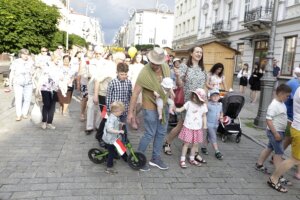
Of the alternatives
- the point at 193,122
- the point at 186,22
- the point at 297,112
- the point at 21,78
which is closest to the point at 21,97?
the point at 21,78

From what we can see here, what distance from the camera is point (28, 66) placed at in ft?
26.0

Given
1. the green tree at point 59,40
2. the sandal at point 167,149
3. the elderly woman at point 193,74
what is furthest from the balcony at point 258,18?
the sandal at point 167,149

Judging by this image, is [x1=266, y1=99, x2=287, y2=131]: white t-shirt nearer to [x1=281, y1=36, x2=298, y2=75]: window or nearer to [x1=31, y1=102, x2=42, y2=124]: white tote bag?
[x1=31, y1=102, x2=42, y2=124]: white tote bag

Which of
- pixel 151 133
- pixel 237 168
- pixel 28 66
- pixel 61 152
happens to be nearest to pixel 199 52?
pixel 151 133

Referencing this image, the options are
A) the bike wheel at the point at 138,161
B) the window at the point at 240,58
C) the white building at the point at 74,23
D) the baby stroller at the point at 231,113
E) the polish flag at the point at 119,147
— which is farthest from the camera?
the white building at the point at 74,23

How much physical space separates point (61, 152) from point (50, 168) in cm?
80

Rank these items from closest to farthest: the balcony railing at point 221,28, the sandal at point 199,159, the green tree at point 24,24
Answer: the sandal at point 199,159 < the green tree at point 24,24 < the balcony railing at point 221,28

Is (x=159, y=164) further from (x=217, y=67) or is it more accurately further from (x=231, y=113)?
(x=231, y=113)

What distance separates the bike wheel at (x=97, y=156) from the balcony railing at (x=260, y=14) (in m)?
18.9

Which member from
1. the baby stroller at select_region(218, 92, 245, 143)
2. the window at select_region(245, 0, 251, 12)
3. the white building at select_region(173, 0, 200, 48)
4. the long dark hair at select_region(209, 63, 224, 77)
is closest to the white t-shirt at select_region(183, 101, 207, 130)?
the long dark hair at select_region(209, 63, 224, 77)

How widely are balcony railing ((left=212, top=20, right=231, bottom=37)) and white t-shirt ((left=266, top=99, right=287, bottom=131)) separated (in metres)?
24.4

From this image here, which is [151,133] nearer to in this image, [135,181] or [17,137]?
[135,181]

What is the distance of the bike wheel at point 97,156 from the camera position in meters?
5.08

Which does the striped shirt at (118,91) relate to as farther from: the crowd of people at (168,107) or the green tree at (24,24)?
the green tree at (24,24)
